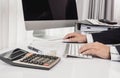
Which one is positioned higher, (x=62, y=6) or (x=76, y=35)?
(x=62, y=6)

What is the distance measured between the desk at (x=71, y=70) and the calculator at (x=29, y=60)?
0.6 inches

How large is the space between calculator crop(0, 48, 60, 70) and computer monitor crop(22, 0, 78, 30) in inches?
14.4

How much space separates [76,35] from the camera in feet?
4.48

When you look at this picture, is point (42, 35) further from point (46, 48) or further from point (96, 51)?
point (96, 51)

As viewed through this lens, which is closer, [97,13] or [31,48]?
[31,48]

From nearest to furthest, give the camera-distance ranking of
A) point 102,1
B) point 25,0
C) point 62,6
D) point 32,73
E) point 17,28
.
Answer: point 32,73, point 25,0, point 17,28, point 62,6, point 102,1

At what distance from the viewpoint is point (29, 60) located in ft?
2.40

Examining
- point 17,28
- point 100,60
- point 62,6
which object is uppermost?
point 62,6

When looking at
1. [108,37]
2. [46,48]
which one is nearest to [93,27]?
[108,37]

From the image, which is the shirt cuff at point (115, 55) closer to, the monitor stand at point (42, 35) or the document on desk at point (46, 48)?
the document on desk at point (46, 48)

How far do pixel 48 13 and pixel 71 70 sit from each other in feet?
2.19

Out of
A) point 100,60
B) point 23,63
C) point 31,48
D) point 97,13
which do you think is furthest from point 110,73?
point 97,13

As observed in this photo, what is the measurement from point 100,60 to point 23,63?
13.4 inches

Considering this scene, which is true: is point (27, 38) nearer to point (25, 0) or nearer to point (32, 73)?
point (25, 0)
